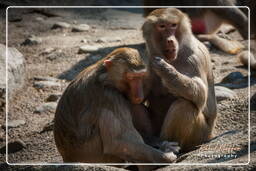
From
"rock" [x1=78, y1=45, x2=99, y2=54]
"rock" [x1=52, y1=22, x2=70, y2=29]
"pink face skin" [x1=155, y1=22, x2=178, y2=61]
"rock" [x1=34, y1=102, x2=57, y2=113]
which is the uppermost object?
"pink face skin" [x1=155, y1=22, x2=178, y2=61]

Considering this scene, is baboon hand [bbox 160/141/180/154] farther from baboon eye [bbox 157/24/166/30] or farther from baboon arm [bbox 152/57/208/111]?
baboon eye [bbox 157/24/166/30]

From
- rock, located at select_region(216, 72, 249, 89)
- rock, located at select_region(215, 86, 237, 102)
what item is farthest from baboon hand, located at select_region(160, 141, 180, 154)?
rock, located at select_region(216, 72, 249, 89)

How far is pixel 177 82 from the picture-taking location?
13.9 feet

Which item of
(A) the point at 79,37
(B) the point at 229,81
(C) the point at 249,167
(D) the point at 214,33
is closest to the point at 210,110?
(C) the point at 249,167

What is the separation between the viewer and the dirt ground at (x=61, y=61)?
16.5 ft

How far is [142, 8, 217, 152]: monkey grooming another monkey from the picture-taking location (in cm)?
428

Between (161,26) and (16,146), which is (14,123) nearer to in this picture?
(16,146)

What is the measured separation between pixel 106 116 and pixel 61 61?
2712mm

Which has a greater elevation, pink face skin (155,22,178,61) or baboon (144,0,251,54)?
pink face skin (155,22,178,61)

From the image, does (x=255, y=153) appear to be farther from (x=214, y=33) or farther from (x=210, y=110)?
(x=214, y=33)

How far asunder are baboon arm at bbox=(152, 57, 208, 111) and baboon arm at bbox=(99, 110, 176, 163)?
0.41m

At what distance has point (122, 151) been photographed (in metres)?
4.08

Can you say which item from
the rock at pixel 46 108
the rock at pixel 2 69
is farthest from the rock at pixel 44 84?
the rock at pixel 2 69

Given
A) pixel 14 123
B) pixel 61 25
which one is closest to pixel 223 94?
pixel 14 123
